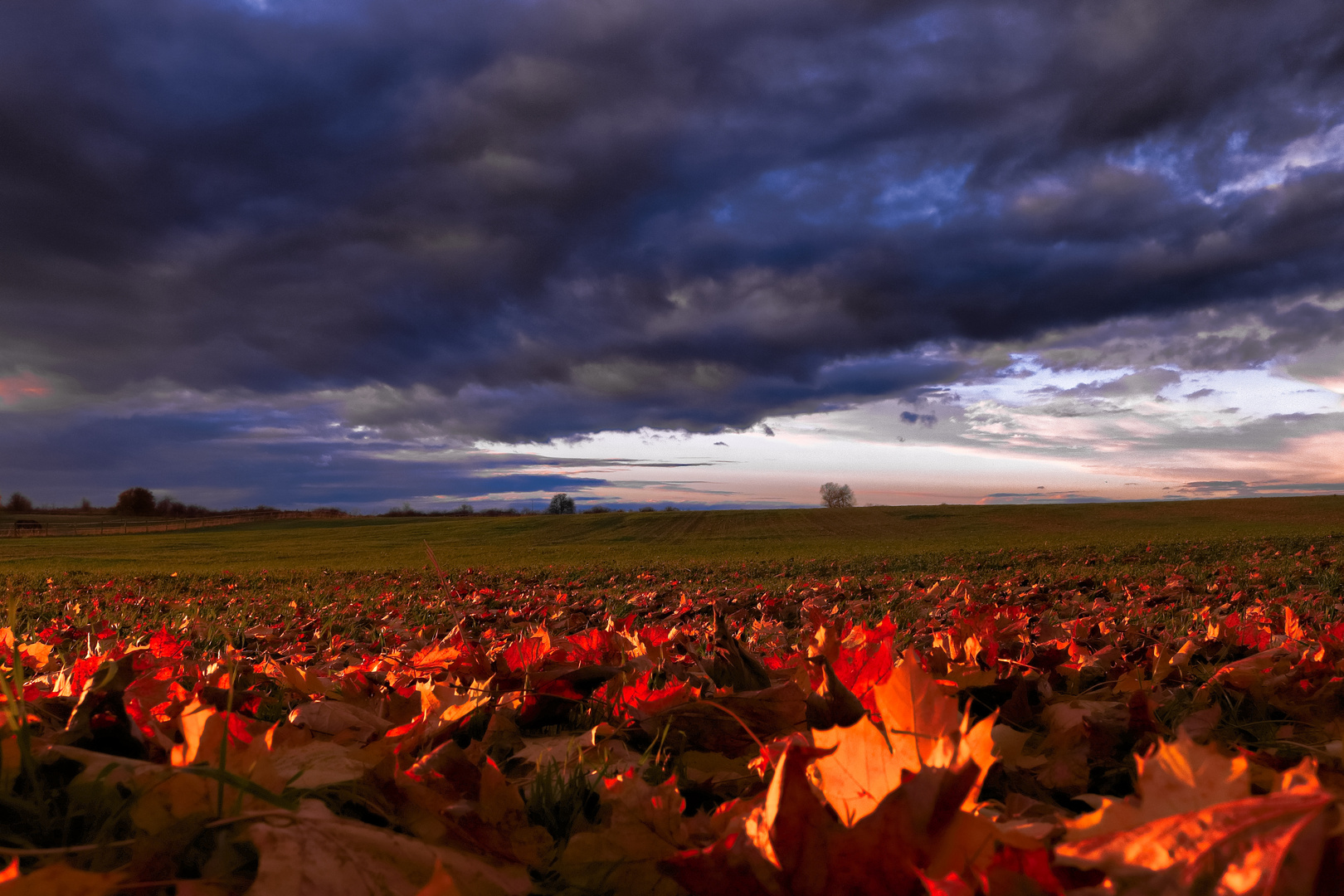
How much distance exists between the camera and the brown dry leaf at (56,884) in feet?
2.39

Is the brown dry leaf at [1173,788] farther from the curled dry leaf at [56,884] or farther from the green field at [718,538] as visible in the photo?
the green field at [718,538]

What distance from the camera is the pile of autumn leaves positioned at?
78cm

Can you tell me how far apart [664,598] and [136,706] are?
754cm

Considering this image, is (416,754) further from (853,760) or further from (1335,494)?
(1335,494)

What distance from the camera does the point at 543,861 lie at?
3.76 ft

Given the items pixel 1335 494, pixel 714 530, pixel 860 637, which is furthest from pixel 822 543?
pixel 1335 494

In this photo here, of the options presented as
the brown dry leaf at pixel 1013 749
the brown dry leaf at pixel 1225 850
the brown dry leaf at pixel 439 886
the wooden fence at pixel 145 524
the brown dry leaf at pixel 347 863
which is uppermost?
the brown dry leaf at pixel 1225 850

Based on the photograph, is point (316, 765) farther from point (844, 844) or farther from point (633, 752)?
point (844, 844)

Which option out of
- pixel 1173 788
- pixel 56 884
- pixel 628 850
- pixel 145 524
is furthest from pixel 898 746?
pixel 145 524

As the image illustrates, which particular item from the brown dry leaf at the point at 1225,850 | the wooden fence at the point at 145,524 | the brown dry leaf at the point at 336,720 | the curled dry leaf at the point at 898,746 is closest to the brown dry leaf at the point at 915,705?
the curled dry leaf at the point at 898,746

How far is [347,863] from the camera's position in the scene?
0.92 meters

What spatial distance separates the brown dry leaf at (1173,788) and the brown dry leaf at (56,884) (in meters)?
1.08

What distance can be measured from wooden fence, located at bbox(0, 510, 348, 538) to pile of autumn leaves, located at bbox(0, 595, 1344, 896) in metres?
66.4

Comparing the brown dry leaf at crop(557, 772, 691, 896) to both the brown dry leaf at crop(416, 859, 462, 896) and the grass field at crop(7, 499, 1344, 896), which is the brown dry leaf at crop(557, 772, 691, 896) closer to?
the grass field at crop(7, 499, 1344, 896)
